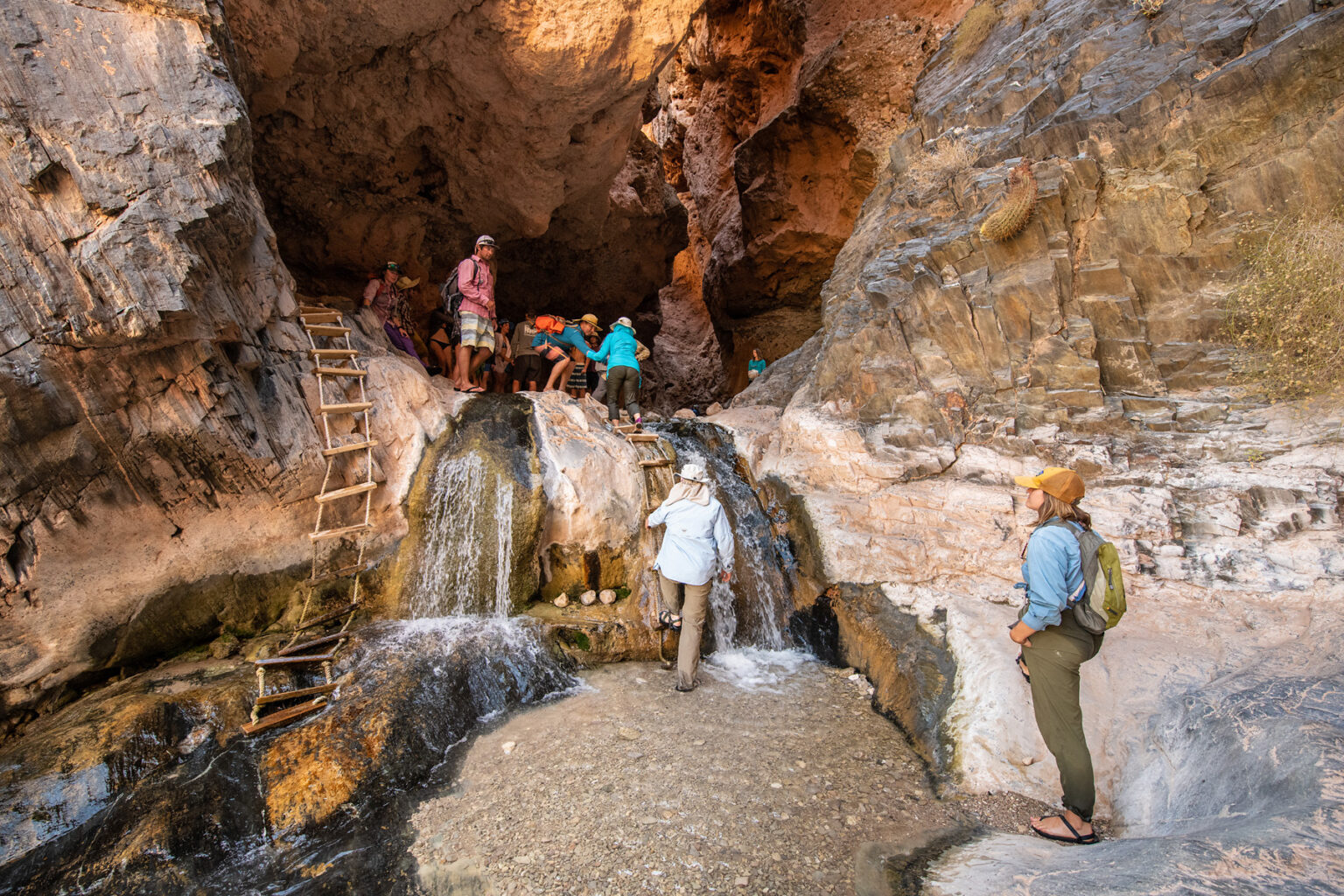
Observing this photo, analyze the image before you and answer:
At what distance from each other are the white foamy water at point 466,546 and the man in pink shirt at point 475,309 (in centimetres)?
256

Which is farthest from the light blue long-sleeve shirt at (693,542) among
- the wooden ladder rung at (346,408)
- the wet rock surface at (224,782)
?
the wooden ladder rung at (346,408)

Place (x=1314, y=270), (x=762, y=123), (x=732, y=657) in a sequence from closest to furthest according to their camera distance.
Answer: (x=1314, y=270) < (x=732, y=657) < (x=762, y=123)

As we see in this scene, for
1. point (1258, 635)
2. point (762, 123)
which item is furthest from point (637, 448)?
point (762, 123)

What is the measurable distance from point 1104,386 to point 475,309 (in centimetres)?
770

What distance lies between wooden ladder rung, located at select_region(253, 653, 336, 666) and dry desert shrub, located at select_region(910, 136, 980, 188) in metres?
8.47

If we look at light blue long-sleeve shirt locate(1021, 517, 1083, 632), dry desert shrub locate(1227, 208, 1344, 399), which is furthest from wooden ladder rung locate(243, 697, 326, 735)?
dry desert shrub locate(1227, 208, 1344, 399)

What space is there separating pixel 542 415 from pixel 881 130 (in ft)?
32.4

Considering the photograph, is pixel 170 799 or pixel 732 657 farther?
pixel 732 657

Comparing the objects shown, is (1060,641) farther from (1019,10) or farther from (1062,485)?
(1019,10)

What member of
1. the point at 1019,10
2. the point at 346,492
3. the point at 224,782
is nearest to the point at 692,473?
the point at 346,492

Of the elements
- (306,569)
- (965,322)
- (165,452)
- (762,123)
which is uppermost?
(762,123)

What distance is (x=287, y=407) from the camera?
5871mm

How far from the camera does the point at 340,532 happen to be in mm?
5594

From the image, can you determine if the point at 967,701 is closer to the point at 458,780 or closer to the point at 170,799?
the point at 458,780
